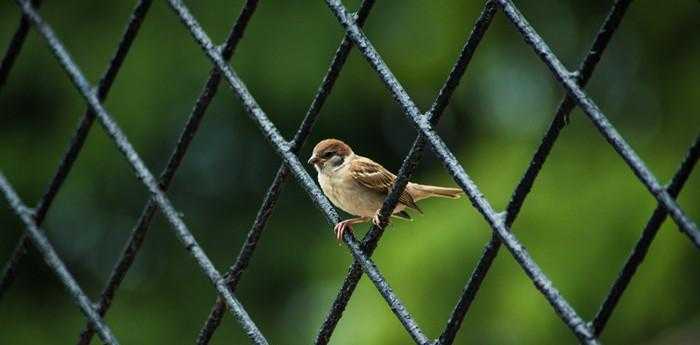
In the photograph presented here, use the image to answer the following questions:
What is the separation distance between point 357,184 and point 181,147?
3.08 feet

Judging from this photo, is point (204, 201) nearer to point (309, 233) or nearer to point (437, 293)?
point (309, 233)

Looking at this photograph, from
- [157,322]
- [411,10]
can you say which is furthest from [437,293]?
[157,322]

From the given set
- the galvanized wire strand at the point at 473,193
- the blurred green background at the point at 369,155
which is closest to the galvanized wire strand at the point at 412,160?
the galvanized wire strand at the point at 473,193

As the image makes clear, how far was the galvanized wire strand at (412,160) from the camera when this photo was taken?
129 cm

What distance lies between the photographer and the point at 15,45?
6.60ft

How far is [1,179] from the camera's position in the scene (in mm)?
2033

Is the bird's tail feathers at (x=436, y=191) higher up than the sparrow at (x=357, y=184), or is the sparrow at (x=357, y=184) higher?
the sparrow at (x=357, y=184)

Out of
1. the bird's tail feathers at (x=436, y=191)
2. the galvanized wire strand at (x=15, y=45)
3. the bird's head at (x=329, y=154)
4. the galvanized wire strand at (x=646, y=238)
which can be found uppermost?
the galvanized wire strand at (x=15, y=45)

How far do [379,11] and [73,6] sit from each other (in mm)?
1177

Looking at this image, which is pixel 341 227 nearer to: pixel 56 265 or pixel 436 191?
pixel 56 265

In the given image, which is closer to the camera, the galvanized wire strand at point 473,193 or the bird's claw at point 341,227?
the galvanized wire strand at point 473,193

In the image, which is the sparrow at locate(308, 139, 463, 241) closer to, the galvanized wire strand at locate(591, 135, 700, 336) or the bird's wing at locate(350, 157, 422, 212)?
the bird's wing at locate(350, 157, 422, 212)

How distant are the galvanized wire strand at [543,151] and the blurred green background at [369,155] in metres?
1.31

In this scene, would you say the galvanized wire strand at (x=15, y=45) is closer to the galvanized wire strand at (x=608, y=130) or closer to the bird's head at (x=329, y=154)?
the bird's head at (x=329, y=154)
